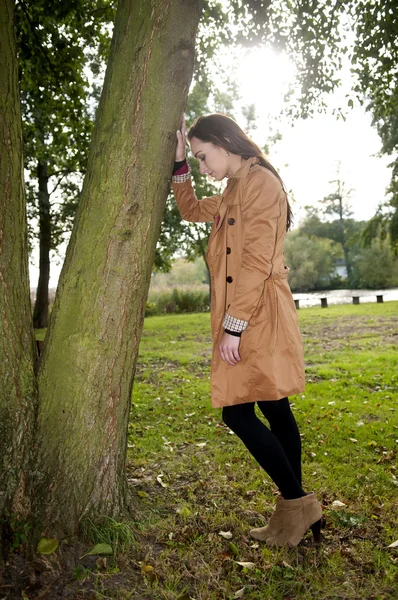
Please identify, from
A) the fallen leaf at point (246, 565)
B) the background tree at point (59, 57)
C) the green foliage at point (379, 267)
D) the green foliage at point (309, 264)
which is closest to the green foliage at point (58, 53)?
the background tree at point (59, 57)

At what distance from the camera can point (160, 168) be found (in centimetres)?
280

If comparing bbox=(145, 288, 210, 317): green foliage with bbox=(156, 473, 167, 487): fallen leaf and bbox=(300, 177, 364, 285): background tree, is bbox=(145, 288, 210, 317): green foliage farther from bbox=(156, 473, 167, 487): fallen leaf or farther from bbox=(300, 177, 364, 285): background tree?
bbox=(300, 177, 364, 285): background tree

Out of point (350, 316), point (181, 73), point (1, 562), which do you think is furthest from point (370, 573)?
point (350, 316)

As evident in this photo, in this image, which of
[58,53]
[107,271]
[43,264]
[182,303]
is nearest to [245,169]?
[107,271]

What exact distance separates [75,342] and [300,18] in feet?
19.1

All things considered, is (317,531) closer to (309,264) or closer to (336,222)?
(309,264)

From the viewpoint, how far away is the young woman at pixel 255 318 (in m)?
2.69

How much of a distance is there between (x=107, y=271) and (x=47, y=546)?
140 centimetres

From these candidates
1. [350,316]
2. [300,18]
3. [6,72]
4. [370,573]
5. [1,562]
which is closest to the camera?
[1,562]

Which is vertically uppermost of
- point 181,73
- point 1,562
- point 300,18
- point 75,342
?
point 300,18

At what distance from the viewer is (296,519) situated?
9.30 feet

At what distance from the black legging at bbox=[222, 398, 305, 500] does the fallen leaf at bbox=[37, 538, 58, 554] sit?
1.07 metres

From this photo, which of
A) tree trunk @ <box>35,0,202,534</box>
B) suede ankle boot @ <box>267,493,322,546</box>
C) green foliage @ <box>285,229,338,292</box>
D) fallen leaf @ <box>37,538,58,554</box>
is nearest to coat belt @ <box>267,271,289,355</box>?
tree trunk @ <box>35,0,202,534</box>

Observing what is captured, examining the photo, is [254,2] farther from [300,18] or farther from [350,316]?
[350,316]
